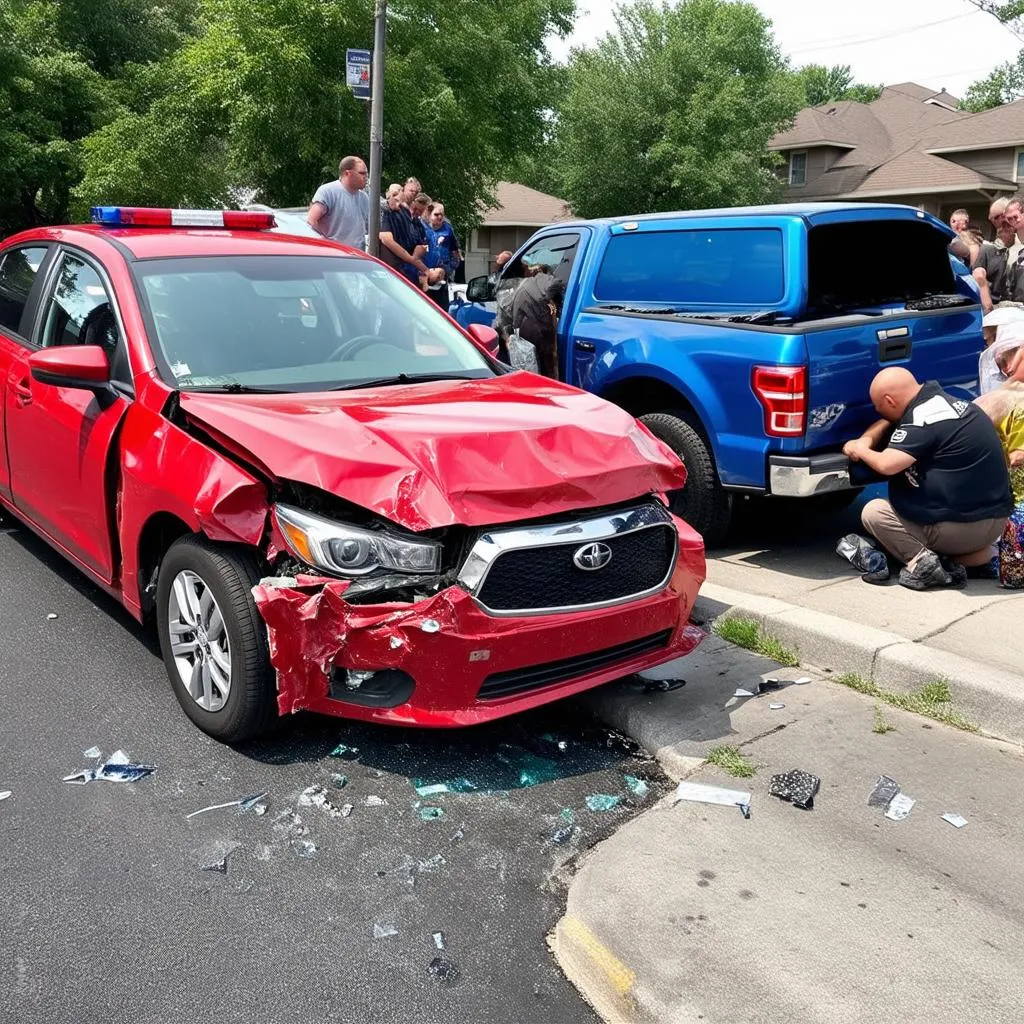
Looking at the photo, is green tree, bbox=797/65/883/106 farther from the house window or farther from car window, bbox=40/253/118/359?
car window, bbox=40/253/118/359

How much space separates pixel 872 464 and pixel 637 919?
3150 millimetres

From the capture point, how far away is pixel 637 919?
9.46ft

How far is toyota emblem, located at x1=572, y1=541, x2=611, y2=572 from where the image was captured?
3.59 metres

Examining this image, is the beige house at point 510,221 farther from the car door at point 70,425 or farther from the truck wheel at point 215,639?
the truck wheel at point 215,639

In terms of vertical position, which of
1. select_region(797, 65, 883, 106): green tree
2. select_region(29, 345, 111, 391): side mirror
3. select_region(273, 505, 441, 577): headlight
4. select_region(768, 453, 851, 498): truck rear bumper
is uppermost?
select_region(797, 65, 883, 106): green tree

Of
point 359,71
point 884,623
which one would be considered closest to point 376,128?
point 359,71

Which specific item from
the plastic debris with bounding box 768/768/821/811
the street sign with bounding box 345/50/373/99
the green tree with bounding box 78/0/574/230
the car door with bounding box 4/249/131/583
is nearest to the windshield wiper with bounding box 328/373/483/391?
the car door with bounding box 4/249/131/583

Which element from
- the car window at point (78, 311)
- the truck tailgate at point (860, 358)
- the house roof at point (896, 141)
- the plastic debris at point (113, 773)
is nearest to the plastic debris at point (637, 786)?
the plastic debris at point (113, 773)

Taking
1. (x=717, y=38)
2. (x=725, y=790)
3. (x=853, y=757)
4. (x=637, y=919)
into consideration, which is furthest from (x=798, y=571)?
(x=717, y=38)

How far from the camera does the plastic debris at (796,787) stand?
3.54 metres

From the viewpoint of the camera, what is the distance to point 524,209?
153ft

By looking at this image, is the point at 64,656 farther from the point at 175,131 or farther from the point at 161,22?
the point at 161,22

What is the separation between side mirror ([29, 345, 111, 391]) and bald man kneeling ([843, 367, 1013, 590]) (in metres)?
3.64

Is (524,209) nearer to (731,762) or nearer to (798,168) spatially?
(798,168)
